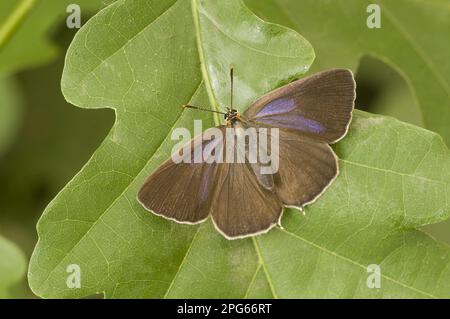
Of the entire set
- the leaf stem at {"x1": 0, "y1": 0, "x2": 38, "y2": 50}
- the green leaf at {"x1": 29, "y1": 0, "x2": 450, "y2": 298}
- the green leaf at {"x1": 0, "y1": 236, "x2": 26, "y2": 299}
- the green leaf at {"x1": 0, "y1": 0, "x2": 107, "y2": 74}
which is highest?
the leaf stem at {"x1": 0, "y1": 0, "x2": 38, "y2": 50}

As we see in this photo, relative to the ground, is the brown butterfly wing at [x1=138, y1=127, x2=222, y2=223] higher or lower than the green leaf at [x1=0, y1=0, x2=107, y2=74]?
lower

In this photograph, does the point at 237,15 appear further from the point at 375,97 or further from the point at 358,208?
the point at 375,97

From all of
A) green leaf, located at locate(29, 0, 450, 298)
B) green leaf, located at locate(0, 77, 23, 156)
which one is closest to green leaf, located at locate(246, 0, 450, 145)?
green leaf, located at locate(29, 0, 450, 298)

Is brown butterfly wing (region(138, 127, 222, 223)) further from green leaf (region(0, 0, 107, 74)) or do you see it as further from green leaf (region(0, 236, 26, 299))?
green leaf (region(0, 0, 107, 74))

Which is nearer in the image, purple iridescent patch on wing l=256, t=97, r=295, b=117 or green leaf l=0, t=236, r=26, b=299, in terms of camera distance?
purple iridescent patch on wing l=256, t=97, r=295, b=117

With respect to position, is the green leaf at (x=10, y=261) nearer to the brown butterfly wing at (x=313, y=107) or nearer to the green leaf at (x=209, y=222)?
the green leaf at (x=209, y=222)

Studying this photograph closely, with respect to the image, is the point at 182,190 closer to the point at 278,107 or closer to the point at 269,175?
the point at 269,175

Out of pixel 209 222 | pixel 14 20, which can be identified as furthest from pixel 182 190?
pixel 14 20
